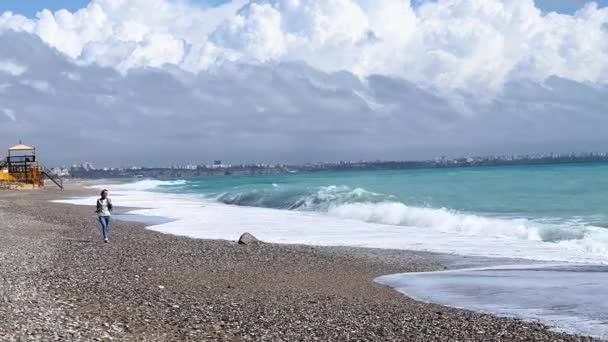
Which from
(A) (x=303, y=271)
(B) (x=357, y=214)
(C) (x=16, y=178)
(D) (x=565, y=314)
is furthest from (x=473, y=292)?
(C) (x=16, y=178)

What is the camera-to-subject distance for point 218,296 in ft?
40.3

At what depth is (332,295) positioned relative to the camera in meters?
12.9

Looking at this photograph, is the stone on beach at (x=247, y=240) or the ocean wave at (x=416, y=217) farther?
the ocean wave at (x=416, y=217)

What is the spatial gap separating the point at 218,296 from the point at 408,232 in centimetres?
1505

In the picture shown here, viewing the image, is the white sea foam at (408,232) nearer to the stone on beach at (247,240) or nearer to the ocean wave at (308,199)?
the stone on beach at (247,240)

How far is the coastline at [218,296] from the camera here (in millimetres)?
9453

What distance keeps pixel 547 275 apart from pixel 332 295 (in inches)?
203

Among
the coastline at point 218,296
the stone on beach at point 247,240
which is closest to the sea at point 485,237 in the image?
the coastline at point 218,296

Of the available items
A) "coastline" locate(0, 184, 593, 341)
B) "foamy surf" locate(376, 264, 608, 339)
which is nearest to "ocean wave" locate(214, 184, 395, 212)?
"coastline" locate(0, 184, 593, 341)

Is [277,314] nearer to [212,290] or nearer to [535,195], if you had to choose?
[212,290]

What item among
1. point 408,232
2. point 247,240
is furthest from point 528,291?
point 408,232

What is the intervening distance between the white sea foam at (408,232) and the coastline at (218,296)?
8.41 ft

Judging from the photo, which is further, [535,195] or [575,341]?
[535,195]

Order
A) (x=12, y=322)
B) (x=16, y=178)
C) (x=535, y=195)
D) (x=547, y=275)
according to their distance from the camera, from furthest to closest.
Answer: (x=16, y=178) < (x=535, y=195) < (x=547, y=275) < (x=12, y=322)
